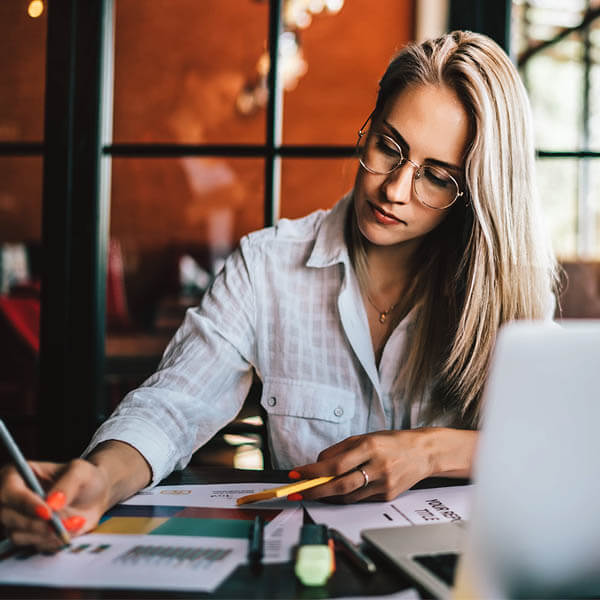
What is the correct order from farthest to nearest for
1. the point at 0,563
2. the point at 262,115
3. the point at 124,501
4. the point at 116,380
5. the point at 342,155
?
the point at 262,115
the point at 116,380
the point at 342,155
the point at 124,501
the point at 0,563

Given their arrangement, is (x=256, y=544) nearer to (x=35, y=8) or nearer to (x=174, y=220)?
(x=35, y=8)

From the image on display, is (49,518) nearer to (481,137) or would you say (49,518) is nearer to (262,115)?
(481,137)

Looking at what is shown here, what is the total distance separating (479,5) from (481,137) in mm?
586

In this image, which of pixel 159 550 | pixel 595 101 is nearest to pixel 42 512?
pixel 159 550

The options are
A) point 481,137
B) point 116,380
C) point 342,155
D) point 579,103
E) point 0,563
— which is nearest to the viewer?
point 0,563

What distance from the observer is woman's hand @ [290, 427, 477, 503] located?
0.88 m

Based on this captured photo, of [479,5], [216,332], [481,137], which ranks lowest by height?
[216,332]

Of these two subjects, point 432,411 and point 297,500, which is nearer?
point 297,500

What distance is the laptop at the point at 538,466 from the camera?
17.2 inches

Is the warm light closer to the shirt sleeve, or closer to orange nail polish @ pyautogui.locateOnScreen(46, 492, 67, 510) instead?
the shirt sleeve

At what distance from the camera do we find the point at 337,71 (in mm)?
6301

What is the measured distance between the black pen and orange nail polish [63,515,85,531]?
0.18 m

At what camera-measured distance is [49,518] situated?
70cm

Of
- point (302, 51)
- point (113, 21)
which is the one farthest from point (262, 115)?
point (113, 21)
